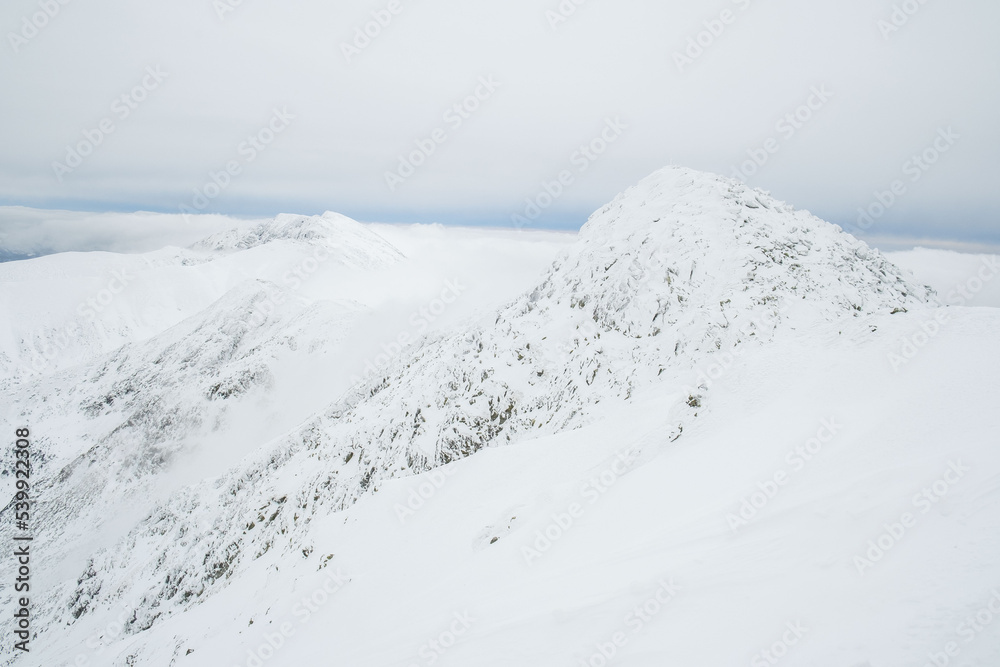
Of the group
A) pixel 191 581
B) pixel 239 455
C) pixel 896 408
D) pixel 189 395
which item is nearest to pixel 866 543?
pixel 896 408

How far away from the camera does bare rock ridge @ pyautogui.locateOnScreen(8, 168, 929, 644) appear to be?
86.1 ft

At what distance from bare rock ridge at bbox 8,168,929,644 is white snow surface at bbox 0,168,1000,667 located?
0.22 m

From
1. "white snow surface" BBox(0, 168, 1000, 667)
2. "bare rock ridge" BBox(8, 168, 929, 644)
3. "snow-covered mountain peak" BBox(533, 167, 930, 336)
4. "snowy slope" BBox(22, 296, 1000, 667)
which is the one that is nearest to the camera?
"snowy slope" BBox(22, 296, 1000, 667)

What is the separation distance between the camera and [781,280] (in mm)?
26828

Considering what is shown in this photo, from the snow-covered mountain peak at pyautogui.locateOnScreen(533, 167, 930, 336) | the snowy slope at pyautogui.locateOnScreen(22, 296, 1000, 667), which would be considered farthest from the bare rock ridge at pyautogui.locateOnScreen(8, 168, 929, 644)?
the snowy slope at pyautogui.locateOnScreen(22, 296, 1000, 667)

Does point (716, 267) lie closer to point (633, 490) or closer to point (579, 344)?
point (579, 344)

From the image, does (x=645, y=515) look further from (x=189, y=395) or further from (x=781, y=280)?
(x=189, y=395)

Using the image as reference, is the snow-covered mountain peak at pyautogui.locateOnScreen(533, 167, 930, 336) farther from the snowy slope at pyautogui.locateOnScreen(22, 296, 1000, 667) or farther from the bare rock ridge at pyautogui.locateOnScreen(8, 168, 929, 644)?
the snowy slope at pyautogui.locateOnScreen(22, 296, 1000, 667)

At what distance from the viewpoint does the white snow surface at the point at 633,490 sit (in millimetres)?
7988

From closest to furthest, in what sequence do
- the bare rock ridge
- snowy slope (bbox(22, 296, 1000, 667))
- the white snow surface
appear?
snowy slope (bbox(22, 296, 1000, 667)), the white snow surface, the bare rock ridge

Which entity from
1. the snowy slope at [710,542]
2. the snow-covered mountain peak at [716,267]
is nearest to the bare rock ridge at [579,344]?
the snow-covered mountain peak at [716,267]

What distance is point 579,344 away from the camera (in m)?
31.5

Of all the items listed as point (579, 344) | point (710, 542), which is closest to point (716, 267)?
point (579, 344)

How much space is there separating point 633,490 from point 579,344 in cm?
1797
